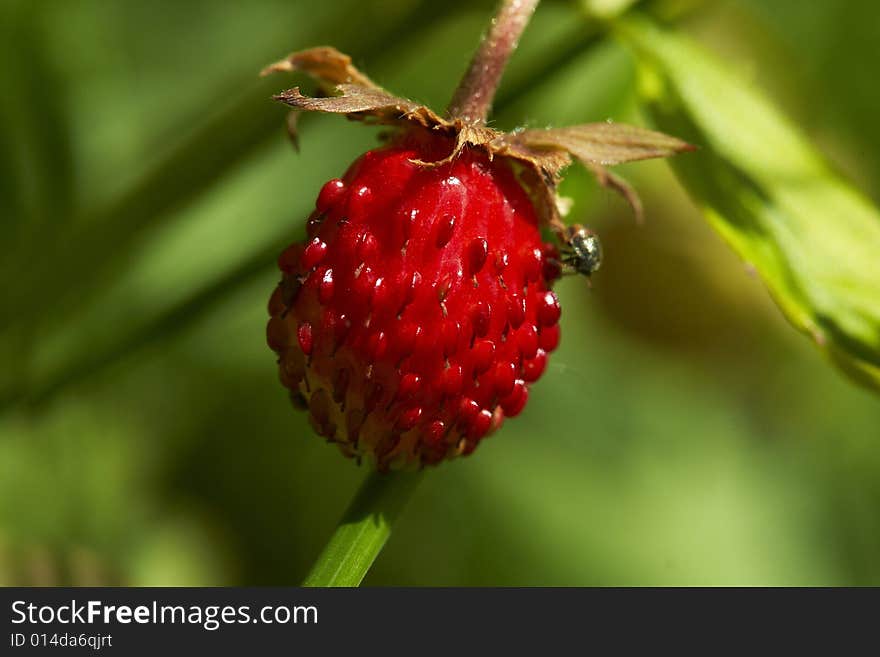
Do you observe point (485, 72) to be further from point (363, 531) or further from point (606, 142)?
point (363, 531)

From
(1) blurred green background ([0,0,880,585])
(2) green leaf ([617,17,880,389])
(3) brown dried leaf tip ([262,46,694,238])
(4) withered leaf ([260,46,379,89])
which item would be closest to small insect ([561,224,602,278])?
(3) brown dried leaf tip ([262,46,694,238])

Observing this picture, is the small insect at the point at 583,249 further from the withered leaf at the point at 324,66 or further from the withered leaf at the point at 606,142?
the withered leaf at the point at 324,66

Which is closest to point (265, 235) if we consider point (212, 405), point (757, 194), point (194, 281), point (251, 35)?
point (194, 281)

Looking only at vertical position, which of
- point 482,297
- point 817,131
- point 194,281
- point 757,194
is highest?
point 817,131

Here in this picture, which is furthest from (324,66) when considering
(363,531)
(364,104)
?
(363,531)

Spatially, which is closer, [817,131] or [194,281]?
[194,281]

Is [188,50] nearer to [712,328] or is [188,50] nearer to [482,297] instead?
[712,328]
